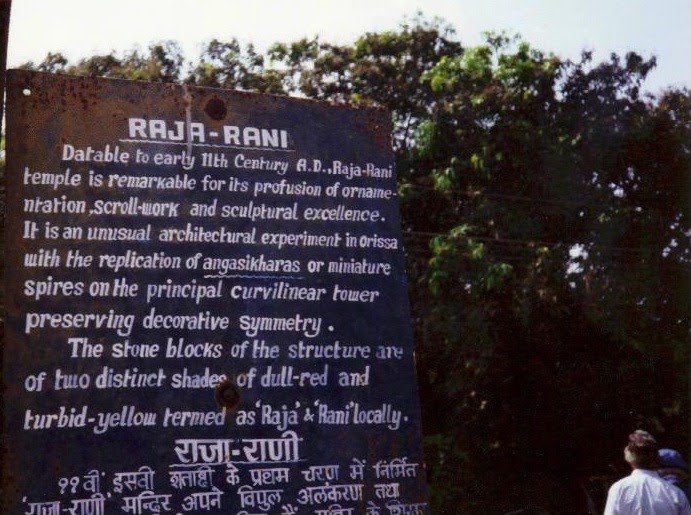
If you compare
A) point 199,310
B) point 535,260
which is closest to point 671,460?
point 199,310

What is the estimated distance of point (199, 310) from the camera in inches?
136

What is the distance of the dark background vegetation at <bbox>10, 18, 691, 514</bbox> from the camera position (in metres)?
14.9

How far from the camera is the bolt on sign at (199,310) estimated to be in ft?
10.5

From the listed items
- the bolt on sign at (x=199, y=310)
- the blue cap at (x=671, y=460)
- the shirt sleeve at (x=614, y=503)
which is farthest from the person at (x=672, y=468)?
the bolt on sign at (x=199, y=310)

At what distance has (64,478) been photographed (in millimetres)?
3137

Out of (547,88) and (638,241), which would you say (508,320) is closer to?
(638,241)

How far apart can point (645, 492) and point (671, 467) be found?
2.84ft

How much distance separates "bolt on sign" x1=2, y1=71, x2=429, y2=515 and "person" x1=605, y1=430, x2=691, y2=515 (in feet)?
5.93

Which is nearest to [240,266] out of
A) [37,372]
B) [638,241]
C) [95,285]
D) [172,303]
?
[172,303]

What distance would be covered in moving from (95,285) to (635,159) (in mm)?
13708

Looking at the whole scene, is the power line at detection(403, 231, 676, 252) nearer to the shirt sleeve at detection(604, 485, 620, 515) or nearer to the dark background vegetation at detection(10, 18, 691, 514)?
the dark background vegetation at detection(10, 18, 691, 514)

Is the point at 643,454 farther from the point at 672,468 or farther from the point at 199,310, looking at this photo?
the point at 199,310

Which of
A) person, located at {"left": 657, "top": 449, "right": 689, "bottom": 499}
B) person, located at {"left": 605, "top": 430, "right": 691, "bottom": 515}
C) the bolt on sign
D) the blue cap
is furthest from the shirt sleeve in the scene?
the bolt on sign

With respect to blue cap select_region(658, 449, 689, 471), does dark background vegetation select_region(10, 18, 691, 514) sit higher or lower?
higher
